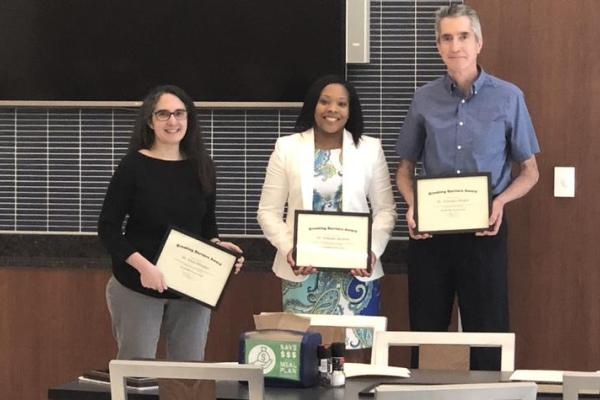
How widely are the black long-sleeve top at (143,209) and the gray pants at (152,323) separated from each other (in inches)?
1.8

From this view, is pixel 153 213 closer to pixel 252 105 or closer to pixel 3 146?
pixel 252 105

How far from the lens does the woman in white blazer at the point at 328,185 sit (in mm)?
5004

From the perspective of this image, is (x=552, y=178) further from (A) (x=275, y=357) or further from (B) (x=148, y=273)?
(A) (x=275, y=357)

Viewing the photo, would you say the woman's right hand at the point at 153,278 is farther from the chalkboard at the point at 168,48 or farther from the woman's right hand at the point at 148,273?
the chalkboard at the point at 168,48

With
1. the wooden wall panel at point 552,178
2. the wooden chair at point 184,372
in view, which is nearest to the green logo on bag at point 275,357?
the wooden chair at point 184,372

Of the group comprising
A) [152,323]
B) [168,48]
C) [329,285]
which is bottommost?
[152,323]

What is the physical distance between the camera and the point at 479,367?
4.94 m

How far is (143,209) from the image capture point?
468 cm

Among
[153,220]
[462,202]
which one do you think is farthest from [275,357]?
[462,202]

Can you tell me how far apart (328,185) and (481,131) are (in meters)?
0.66

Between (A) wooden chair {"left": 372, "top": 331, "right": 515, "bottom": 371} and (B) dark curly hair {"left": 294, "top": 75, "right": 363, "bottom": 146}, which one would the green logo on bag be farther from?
(B) dark curly hair {"left": 294, "top": 75, "right": 363, "bottom": 146}

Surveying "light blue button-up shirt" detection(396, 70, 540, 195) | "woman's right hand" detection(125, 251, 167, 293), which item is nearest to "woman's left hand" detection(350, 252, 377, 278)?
"light blue button-up shirt" detection(396, 70, 540, 195)

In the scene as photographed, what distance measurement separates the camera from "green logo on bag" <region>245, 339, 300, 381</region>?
11.5 ft

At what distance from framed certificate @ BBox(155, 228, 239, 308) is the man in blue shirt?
2.60 ft
